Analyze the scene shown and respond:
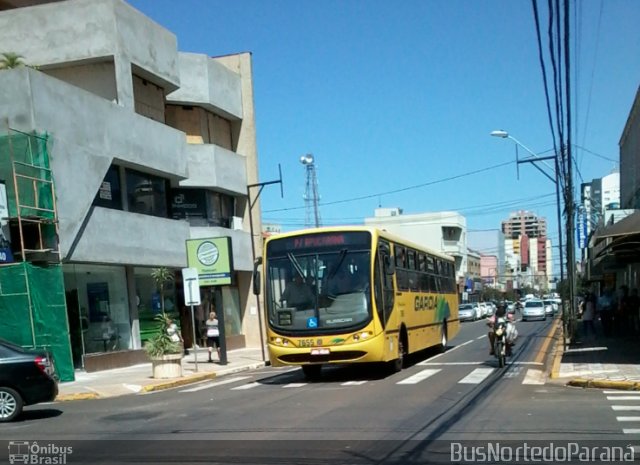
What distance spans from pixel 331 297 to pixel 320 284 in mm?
386

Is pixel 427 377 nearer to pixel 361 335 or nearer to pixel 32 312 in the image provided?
pixel 361 335

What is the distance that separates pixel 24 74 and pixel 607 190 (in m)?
50.7

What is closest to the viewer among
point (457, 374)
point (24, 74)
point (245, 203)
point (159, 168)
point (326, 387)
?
point (326, 387)

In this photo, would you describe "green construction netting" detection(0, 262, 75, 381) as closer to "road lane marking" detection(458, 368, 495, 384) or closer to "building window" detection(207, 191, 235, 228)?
"road lane marking" detection(458, 368, 495, 384)

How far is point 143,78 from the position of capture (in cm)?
2539

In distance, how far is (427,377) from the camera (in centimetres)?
1556

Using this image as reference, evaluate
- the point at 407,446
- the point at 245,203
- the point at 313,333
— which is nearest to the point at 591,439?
the point at 407,446

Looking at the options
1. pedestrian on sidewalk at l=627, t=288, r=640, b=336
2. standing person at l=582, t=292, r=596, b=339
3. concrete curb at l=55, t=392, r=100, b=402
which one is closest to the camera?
concrete curb at l=55, t=392, r=100, b=402

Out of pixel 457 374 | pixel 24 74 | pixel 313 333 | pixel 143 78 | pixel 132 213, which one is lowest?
pixel 457 374

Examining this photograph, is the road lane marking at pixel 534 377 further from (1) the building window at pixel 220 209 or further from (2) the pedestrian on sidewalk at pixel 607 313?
(1) the building window at pixel 220 209

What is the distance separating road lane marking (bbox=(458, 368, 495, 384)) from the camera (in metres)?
14.4

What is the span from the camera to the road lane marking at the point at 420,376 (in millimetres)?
14862

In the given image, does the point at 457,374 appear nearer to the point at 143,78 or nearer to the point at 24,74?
the point at 24,74

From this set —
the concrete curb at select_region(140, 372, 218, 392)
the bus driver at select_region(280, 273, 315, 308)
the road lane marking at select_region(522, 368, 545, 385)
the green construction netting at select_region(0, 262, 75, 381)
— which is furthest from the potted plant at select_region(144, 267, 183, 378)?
the road lane marking at select_region(522, 368, 545, 385)
